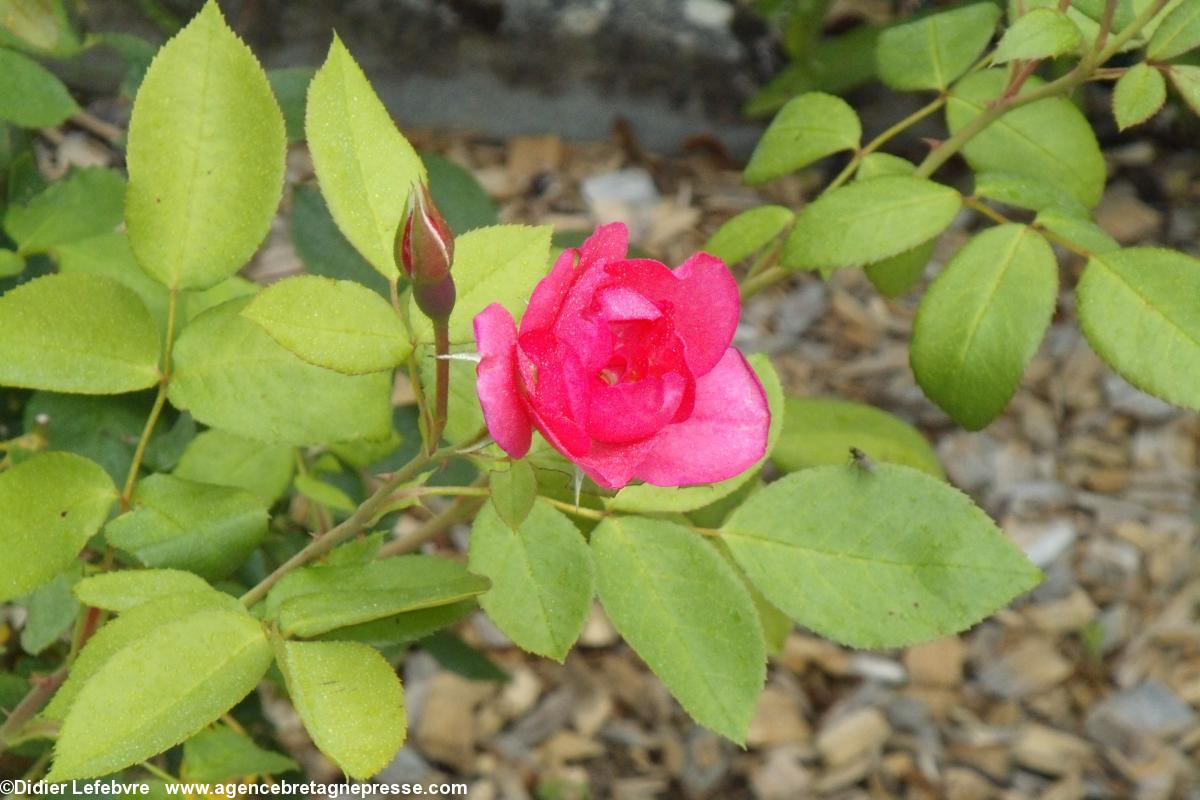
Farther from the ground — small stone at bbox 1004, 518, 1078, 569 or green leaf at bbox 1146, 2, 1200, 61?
green leaf at bbox 1146, 2, 1200, 61

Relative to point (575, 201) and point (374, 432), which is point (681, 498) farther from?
point (575, 201)

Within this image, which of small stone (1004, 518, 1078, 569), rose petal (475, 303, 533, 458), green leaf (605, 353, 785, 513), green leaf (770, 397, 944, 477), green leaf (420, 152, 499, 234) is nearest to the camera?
rose petal (475, 303, 533, 458)

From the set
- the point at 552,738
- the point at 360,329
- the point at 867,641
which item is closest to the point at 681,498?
the point at 867,641

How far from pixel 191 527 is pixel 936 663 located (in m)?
1.40

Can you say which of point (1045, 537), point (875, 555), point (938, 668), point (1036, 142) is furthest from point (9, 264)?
point (1045, 537)

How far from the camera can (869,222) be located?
819 mm

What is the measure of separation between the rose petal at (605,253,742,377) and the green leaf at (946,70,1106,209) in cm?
45

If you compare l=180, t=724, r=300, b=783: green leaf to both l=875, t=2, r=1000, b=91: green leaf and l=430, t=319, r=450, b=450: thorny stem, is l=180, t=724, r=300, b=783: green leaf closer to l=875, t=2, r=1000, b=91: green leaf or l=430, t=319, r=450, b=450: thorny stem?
l=430, t=319, r=450, b=450: thorny stem

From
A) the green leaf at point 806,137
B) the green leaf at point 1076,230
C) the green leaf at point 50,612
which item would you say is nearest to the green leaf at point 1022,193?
the green leaf at point 1076,230

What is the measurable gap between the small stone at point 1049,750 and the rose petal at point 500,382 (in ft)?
4.85

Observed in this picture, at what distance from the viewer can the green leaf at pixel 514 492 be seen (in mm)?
553

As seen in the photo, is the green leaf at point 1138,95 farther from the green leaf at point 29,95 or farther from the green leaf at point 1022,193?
the green leaf at point 29,95

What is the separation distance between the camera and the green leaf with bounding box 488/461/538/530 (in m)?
0.55

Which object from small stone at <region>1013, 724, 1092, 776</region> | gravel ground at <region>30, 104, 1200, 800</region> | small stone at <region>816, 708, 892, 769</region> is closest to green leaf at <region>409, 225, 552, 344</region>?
gravel ground at <region>30, 104, 1200, 800</region>
